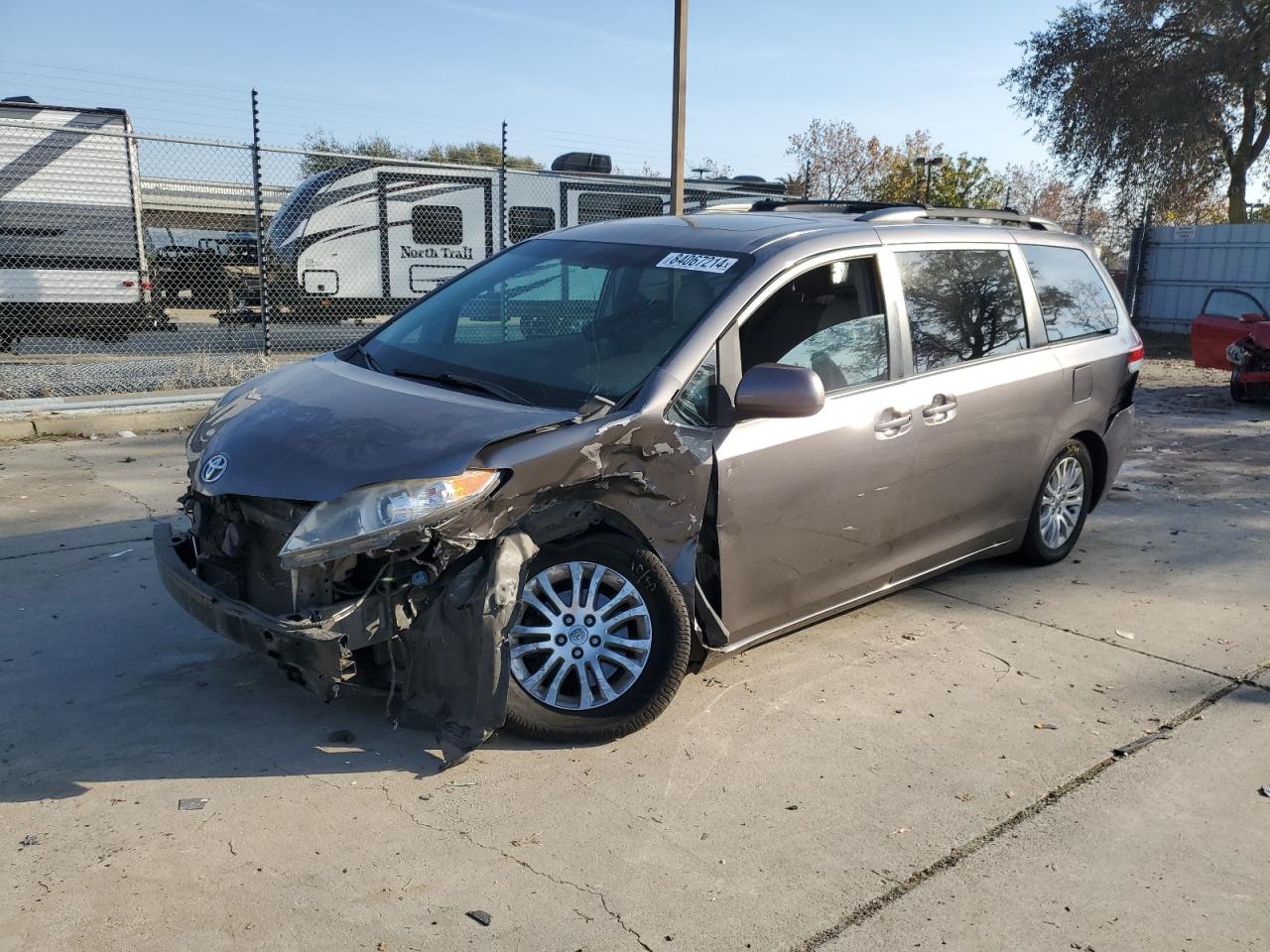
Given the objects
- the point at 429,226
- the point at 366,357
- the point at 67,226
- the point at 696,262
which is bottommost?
the point at 366,357

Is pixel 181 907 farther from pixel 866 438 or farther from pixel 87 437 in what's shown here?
pixel 87 437

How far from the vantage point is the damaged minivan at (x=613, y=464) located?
3340 millimetres

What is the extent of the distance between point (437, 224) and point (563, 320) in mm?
14990

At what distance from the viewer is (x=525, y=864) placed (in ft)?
10.0

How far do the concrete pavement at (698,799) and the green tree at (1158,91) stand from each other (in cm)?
2243

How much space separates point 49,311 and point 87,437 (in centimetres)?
834

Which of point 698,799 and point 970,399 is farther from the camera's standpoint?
point 970,399

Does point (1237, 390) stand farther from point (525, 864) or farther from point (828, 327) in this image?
point (525, 864)

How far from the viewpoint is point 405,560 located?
11.0 ft

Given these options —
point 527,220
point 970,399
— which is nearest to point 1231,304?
point 970,399

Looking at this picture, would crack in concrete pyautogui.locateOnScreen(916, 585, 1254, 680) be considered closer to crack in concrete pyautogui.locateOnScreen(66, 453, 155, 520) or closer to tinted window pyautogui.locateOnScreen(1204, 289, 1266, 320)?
crack in concrete pyautogui.locateOnScreen(66, 453, 155, 520)

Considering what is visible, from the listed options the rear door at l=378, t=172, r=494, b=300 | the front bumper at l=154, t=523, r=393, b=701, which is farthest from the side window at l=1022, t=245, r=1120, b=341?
the rear door at l=378, t=172, r=494, b=300

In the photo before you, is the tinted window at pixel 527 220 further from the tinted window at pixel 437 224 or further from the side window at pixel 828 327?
the side window at pixel 828 327

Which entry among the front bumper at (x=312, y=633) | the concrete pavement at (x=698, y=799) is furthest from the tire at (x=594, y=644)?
the front bumper at (x=312, y=633)
